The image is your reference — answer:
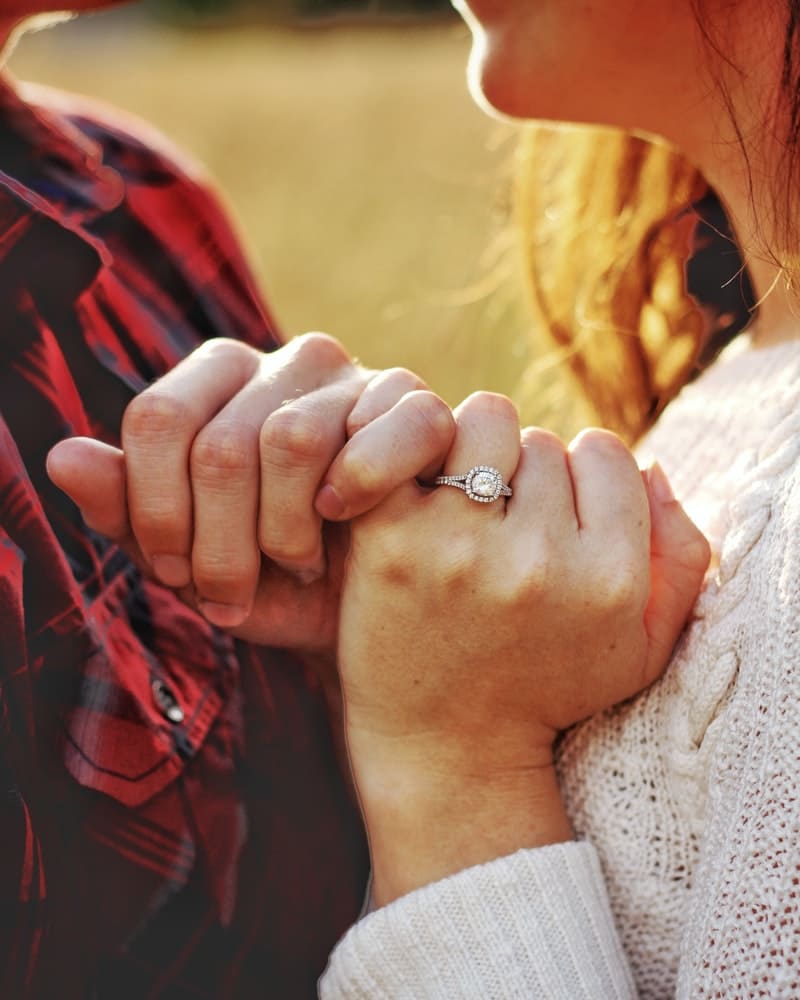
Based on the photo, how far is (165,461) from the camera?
1144mm

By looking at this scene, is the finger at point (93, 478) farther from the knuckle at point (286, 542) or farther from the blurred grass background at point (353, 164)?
the blurred grass background at point (353, 164)

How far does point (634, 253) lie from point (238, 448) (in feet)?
4.15

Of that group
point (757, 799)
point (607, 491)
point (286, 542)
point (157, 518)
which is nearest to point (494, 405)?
point (607, 491)

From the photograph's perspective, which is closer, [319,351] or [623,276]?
[319,351]

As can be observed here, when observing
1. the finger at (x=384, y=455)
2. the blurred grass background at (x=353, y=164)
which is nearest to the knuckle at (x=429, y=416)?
the finger at (x=384, y=455)

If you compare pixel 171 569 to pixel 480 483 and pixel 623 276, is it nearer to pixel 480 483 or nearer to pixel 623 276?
pixel 480 483

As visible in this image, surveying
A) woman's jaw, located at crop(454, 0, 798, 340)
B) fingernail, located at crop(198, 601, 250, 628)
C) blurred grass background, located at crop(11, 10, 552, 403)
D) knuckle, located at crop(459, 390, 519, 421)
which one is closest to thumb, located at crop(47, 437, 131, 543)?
Result: fingernail, located at crop(198, 601, 250, 628)

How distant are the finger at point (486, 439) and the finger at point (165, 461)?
0.26 metres

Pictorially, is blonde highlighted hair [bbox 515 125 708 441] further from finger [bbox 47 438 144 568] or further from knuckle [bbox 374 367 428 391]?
finger [bbox 47 438 144 568]

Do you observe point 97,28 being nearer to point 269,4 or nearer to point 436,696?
point 269,4

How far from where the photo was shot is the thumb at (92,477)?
3.68ft

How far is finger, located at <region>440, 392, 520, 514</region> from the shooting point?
1213mm

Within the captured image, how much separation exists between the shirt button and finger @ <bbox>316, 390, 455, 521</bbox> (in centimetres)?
31

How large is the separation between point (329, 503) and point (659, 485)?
421 mm
